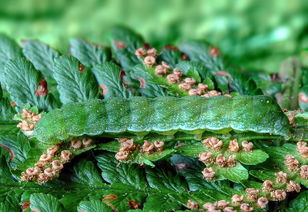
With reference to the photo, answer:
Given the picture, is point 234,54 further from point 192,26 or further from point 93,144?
point 93,144

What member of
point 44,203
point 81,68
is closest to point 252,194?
point 44,203

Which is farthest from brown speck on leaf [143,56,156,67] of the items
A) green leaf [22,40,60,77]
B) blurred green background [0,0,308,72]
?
blurred green background [0,0,308,72]

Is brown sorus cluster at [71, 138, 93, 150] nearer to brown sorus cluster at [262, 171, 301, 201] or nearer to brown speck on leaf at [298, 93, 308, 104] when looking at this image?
brown sorus cluster at [262, 171, 301, 201]

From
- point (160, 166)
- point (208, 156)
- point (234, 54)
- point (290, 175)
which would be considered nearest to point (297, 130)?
point (290, 175)

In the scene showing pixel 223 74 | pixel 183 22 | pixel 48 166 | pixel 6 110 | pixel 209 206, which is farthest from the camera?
pixel 183 22

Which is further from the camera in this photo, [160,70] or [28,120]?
[160,70]

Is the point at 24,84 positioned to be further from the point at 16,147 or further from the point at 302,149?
the point at 302,149

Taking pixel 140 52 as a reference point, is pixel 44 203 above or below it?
below
